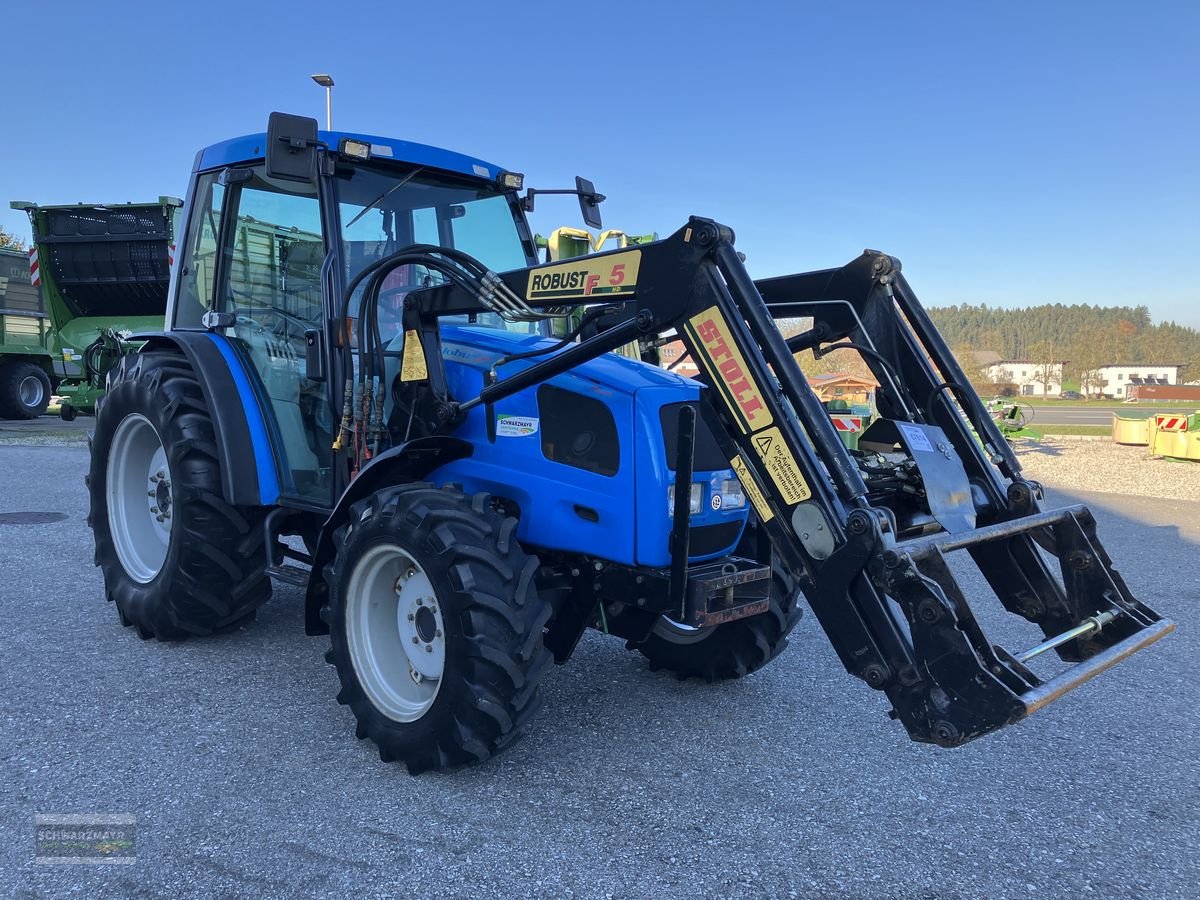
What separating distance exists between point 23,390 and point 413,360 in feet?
56.8

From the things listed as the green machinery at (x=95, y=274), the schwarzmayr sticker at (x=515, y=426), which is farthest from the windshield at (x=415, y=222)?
the green machinery at (x=95, y=274)

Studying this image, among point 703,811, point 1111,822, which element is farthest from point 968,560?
point 703,811

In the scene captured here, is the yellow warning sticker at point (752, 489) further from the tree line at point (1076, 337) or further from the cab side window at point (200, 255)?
the tree line at point (1076, 337)

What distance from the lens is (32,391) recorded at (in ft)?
59.0

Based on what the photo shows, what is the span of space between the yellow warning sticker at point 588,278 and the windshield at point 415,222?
0.93m

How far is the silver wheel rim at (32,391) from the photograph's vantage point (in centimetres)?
1772

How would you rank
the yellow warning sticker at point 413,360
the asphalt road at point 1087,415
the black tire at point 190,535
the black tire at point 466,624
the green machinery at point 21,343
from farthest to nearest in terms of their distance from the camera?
the asphalt road at point 1087,415 → the green machinery at point 21,343 → the black tire at point 190,535 → the yellow warning sticker at point 413,360 → the black tire at point 466,624

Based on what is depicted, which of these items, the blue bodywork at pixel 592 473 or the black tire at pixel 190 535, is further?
the black tire at pixel 190 535

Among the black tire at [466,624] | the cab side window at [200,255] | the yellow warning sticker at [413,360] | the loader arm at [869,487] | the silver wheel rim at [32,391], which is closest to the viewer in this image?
the loader arm at [869,487]

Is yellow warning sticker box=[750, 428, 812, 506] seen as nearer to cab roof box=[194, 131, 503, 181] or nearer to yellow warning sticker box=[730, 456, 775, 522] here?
yellow warning sticker box=[730, 456, 775, 522]

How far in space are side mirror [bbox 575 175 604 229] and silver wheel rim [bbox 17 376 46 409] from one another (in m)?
16.7

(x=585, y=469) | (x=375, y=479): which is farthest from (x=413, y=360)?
(x=585, y=469)

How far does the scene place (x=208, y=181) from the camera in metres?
4.79

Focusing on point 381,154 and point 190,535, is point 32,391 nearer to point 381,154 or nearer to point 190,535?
point 190,535
